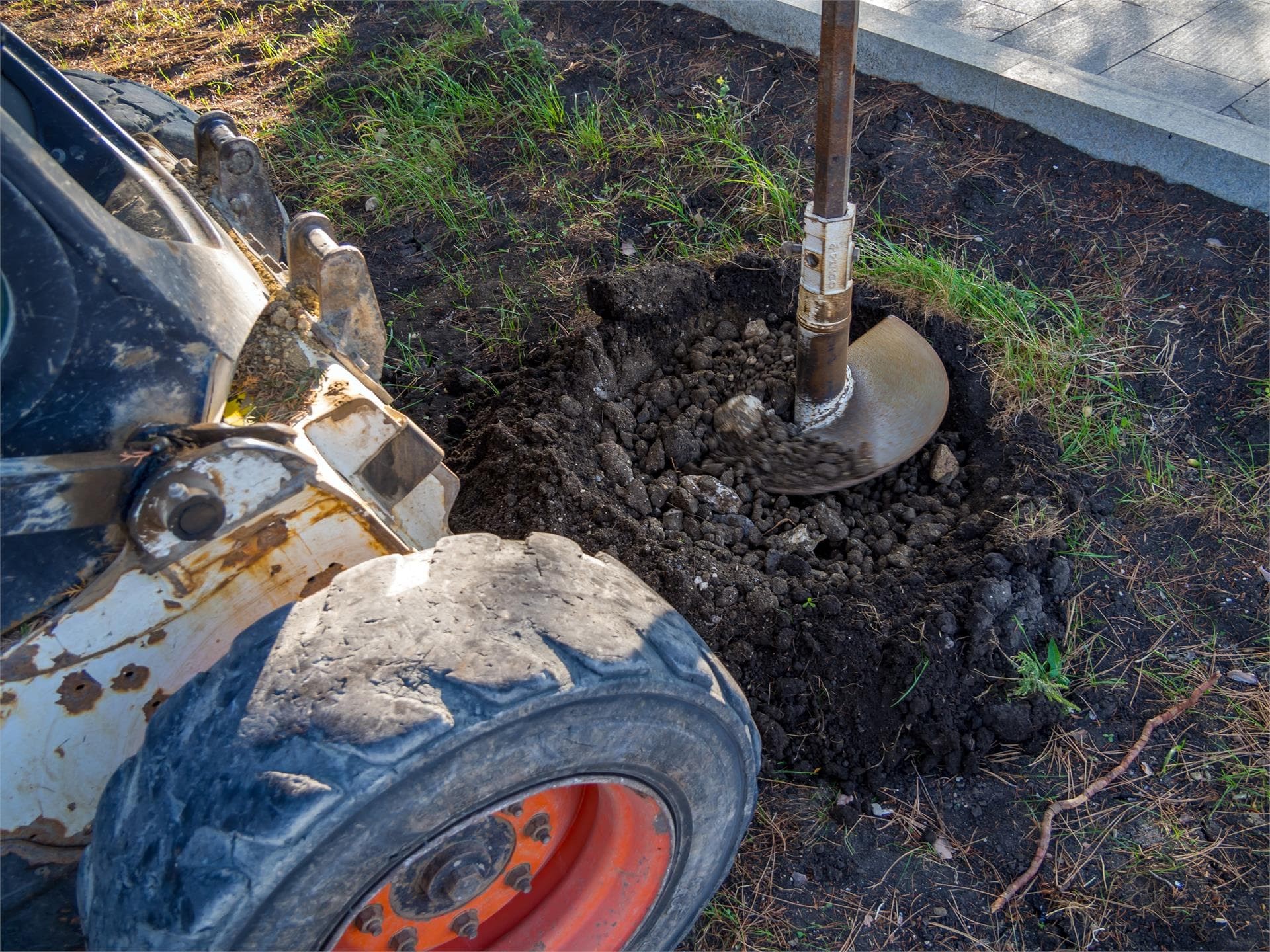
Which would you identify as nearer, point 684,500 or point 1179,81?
point 684,500

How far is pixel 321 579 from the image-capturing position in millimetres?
1515

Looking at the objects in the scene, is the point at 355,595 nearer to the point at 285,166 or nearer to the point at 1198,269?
the point at 1198,269

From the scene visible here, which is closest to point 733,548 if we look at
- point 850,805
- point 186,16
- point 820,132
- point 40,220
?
point 850,805

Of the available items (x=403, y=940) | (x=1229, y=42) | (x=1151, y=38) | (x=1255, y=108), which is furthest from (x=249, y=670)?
(x=1229, y=42)

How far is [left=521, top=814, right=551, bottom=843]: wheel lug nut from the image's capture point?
61.9 inches

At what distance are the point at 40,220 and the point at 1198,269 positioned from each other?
10.1 feet

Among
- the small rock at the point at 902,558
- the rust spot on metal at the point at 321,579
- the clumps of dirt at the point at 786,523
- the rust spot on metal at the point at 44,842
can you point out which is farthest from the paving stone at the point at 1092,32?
the rust spot on metal at the point at 44,842

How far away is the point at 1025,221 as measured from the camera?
126 inches

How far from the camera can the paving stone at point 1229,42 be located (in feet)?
11.9

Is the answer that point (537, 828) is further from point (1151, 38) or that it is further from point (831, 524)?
point (1151, 38)

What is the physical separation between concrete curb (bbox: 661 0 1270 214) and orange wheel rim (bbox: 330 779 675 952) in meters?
2.58

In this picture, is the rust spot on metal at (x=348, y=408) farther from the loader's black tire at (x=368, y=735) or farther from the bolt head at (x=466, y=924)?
the bolt head at (x=466, y=924)

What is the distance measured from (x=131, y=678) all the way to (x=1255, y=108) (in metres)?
3.91

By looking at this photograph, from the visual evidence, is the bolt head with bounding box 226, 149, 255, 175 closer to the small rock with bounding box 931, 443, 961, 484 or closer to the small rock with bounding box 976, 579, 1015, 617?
the small rock with bounding box 931, 443, 961, 484
